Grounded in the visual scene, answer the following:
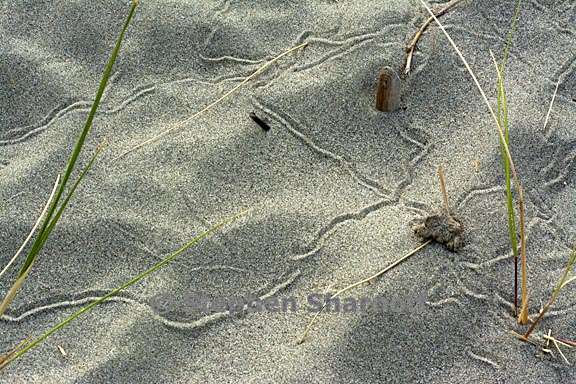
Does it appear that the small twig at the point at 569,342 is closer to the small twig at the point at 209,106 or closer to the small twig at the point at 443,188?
the small twig at the point at 443,188

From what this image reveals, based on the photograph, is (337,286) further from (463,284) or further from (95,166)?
(95,166)

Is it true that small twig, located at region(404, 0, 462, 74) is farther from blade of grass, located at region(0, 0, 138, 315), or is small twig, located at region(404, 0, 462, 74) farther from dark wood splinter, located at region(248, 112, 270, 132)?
blade of grass, located at region(0, 0, 138, 315)

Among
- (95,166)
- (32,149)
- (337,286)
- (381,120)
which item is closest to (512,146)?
(381,120)

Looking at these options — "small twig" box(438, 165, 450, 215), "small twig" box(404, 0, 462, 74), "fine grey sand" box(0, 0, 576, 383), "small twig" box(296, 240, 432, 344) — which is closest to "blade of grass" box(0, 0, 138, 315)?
"fine grey sand" box(0, 0, 576, 383)

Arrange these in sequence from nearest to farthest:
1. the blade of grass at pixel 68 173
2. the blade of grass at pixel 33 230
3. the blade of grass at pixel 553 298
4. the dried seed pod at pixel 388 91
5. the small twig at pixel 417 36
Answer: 1. the blade of grass at pixel 68 173
2. the blade of grass at pixel 553 298
3. the blade of grass at pixel 33 230
4. the dried seed pod at pixel 388 91
5. the small twig at pixel 417 36

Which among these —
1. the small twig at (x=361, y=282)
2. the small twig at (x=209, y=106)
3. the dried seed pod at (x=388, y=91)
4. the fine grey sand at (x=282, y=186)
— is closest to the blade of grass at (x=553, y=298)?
the fine grey sand at (x=282, y=186)

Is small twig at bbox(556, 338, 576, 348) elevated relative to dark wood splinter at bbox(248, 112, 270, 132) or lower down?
lower down

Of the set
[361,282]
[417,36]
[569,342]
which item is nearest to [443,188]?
[361,282]
